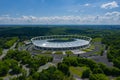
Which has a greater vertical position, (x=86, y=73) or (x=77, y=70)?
(x=86, y=73)

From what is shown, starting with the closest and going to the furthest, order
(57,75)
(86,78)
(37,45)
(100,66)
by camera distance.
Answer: (57,75) < (86,78) < (100,66) < (37,45)

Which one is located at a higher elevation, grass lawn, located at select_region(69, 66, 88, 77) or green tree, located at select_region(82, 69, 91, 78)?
green tree, located at select_region(82, 69, 91, 78)

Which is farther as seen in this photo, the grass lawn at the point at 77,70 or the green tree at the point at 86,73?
the grass lawn at the point at 77,70

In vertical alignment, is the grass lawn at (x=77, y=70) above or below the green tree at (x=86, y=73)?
below

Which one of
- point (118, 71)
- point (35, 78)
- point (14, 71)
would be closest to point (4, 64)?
point (14, 71)

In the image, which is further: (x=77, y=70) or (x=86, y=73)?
(x=77, y=70)

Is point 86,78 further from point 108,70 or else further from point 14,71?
point 14,71

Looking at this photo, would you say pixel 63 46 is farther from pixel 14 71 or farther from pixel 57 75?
pixel 57 75

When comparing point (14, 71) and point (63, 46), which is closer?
point (14, 71)

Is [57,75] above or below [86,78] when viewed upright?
above

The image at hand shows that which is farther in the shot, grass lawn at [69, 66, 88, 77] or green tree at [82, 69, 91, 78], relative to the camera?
grass lawn at [69, 66, 88, 77]

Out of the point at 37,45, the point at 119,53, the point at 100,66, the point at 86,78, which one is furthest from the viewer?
the point at 37,45
